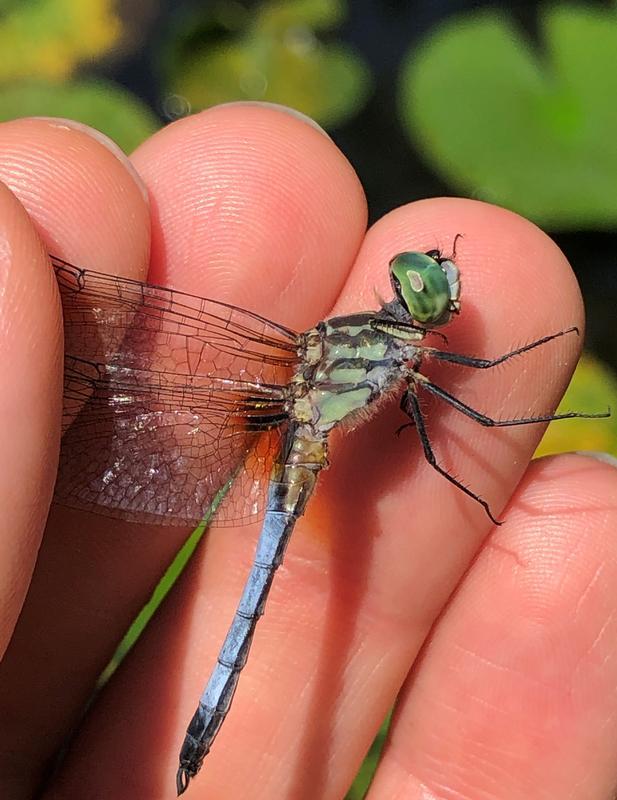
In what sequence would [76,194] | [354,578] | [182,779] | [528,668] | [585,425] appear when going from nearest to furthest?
[76,194], [182,779], [528,668], [354,578], [585,425]

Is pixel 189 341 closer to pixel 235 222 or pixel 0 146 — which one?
pixel 235 222

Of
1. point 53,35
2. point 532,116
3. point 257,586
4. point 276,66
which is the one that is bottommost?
point 257,586

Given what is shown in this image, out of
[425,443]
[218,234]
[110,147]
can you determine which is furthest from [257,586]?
[110,147]

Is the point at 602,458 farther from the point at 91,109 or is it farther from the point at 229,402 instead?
the point at 91,109

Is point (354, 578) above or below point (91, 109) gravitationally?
below

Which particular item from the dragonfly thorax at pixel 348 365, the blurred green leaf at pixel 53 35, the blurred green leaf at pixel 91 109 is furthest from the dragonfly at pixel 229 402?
the blurred green leaf at pixel 53 35
